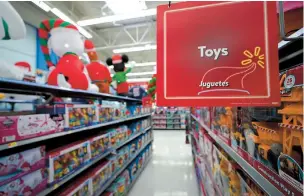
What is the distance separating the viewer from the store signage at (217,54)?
63 cm

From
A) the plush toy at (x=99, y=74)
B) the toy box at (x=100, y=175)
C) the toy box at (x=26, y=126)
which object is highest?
the plush toy at (x=99, y=74)

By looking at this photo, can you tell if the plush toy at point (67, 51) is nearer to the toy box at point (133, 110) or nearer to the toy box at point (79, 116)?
the toy box at point (79, 116)

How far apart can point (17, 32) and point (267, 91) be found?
1.73 metres

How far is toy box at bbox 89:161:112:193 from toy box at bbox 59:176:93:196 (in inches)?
3.1

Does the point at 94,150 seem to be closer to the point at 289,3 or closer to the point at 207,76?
the point at 207,76

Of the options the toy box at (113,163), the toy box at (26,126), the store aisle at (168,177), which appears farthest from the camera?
the store aisle at (168,177)

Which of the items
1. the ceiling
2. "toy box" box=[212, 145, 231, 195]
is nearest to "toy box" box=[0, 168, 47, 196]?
"toy box" box=[212, 145, 231, 195]

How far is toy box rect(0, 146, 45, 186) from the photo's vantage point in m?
1.00

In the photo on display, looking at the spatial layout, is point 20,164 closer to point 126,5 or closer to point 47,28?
point 47,28

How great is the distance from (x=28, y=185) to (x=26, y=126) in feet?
1.32

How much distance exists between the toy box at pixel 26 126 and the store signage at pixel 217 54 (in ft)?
3.15

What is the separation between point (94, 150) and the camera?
2.04 metres

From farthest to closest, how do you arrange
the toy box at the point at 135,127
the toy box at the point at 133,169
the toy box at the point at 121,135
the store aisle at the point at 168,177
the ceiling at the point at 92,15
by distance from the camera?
the ceiling at the point at 92,15, the toy box at the point at 135,127, the toy box at the point at 133,169, the store aisle at the point at 168,177, the toy box at the point at 121,135

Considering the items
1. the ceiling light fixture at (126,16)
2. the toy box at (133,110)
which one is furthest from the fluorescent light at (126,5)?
the toy box at (133,110)
